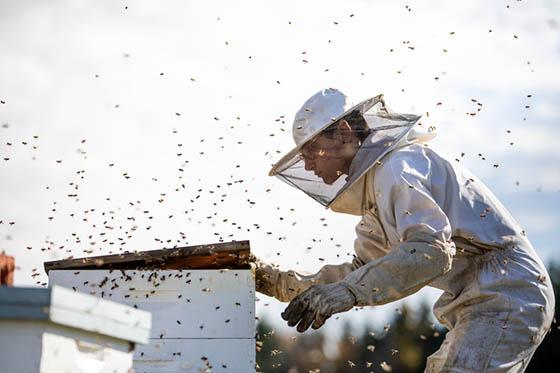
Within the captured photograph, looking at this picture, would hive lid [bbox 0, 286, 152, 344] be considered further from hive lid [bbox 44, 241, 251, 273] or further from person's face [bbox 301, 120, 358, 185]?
person's face [bbox 301, 120, 358, 185]

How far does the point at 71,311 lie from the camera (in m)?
3.66

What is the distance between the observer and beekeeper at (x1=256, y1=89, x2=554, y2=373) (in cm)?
570

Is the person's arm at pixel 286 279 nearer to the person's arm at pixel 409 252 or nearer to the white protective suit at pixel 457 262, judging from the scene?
the white protective suit at pixel 457 262

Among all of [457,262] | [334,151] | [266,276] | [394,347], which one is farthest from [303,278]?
[394,347]

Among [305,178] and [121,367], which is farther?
[305,178]

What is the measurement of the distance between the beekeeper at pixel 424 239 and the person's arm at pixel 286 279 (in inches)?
16.6

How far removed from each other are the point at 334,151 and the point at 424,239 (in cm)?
96

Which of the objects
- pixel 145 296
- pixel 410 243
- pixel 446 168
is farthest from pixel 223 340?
pixel 446 168

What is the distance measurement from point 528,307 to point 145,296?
2081 millimetres

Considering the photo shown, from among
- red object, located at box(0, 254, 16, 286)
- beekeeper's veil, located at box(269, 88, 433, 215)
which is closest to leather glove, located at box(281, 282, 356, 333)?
beekeeper's veil, located at box(269, 88, 433, 215)

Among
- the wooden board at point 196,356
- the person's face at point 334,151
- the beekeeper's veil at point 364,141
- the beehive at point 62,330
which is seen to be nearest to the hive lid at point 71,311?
the beehive at point 62,330

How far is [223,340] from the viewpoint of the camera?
224 inches

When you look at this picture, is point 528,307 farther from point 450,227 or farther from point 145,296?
point 145,296

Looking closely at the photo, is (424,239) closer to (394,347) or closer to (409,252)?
(409,252)
